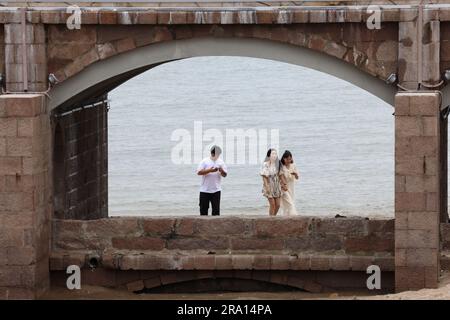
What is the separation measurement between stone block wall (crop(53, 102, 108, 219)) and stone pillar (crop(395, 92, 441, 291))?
5029 mm

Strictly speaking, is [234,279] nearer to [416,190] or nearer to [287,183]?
[287,183]

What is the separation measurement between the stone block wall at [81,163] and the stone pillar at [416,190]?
16.5 feet

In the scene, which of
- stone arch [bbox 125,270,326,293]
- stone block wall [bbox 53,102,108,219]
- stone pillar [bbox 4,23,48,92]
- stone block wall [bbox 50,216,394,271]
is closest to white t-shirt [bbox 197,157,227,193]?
stone block wall [bbox 53,102,108,219]

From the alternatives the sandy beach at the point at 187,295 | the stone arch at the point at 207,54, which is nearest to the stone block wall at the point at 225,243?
the sandy beach at the point at 187,295

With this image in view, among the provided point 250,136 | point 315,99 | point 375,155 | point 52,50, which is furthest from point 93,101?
point 315,99

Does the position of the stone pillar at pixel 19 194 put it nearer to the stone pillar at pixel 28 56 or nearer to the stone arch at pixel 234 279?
the stone pillar at pixel 28 56

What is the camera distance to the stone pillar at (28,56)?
79.6ft

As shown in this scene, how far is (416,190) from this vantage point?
23.3m

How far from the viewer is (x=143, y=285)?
81.8 feet

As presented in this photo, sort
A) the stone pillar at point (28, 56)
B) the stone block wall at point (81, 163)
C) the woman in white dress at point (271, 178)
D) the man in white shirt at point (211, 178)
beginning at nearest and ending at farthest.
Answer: the stone pillar at point (28, 56)
the stone block wall at point (81, 163)
the woman in white dress at point (271, 178)
the man in white shirt at point (211, 178)

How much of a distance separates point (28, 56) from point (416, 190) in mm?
5401

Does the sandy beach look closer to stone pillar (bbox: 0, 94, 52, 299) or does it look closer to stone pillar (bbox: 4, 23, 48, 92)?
stone pillar (bbox: 0, 94, 52, 299)

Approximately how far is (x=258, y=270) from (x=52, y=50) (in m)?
4.00

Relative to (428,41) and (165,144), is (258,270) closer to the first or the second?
(428,41)
